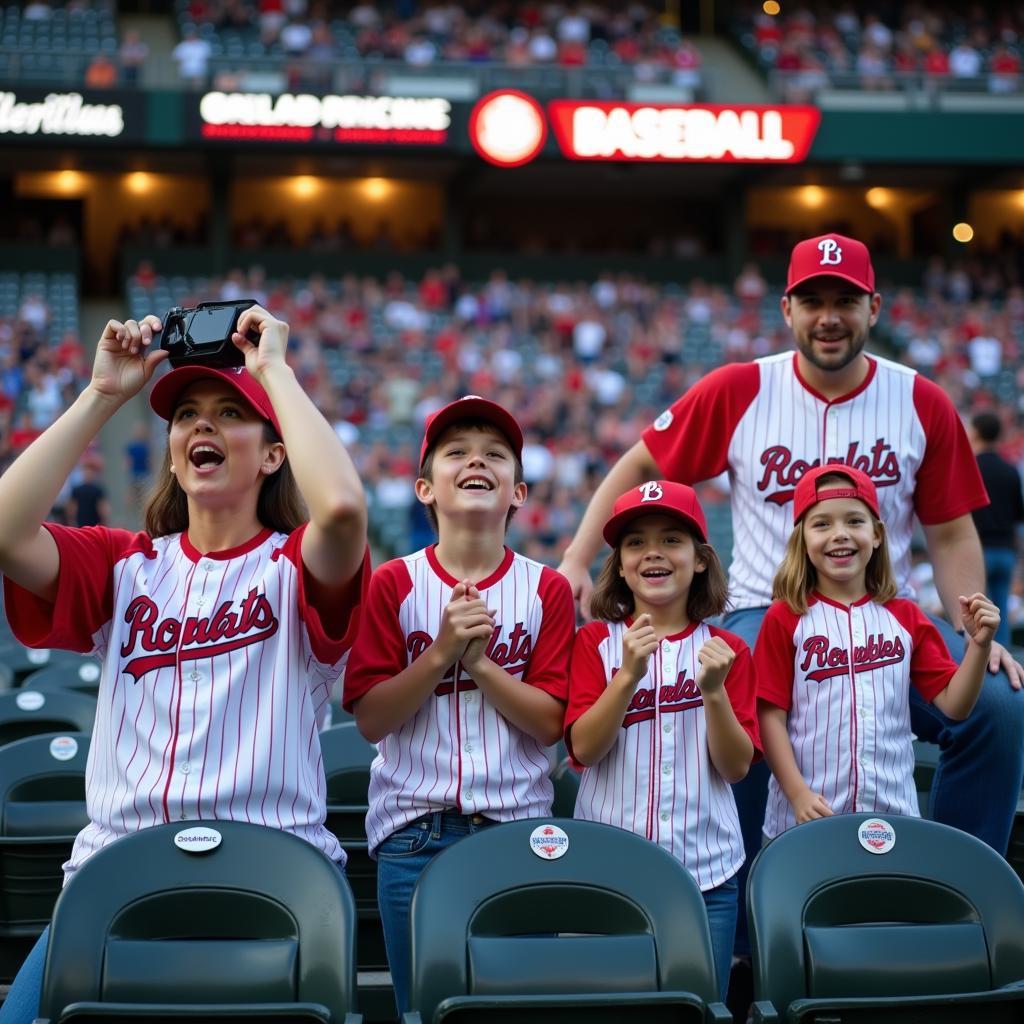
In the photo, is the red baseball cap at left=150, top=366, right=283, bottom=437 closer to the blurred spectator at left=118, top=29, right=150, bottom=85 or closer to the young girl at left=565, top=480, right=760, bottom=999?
the young girl at left=565, top=480, right=760, bottom=999

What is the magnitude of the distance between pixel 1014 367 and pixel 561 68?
8107mm

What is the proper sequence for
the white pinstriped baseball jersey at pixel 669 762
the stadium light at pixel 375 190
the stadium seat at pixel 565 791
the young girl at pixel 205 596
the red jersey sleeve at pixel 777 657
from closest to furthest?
the young girl at pixel 205 596 → the white pinstriped baseball jersey at pixel 669 762 → the red jersey sleeve at pixel 777 657 → the stadium seat at pixel 565 791 → the stadium light at pixel 375 190

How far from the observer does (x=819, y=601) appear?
11.3 ft

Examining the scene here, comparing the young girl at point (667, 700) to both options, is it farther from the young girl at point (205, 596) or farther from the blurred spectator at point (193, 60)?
the blurred spectator at point (193, 60)

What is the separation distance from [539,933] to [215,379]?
1.28m

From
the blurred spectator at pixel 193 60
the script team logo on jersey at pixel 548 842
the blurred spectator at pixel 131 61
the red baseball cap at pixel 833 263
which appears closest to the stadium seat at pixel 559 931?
the script team logo on jersey at pixel 548 842

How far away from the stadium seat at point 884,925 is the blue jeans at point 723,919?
0.26 m

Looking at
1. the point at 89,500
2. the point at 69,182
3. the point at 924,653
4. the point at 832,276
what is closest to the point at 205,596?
the point at 924,653

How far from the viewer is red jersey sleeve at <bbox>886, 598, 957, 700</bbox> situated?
11.1ft

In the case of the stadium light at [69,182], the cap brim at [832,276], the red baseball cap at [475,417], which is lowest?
the red baseball cap at [475,417]

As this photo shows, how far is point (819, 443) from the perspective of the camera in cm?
381

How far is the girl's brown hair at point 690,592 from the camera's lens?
3262 mm

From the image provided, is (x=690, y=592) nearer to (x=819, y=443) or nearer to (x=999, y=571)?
(x=819, y=443)

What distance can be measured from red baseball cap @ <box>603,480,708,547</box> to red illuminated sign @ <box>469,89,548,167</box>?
17.9m
